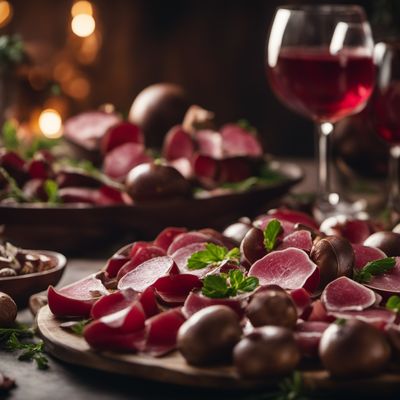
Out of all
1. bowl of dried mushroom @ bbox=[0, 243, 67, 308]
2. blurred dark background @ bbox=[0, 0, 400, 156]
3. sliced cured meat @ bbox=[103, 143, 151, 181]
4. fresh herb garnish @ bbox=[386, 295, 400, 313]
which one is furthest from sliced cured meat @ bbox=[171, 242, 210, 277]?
blurred dark background @ bbox=[0, 0, 400, 156]

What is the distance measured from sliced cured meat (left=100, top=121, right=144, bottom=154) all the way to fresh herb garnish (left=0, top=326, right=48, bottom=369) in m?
1.00

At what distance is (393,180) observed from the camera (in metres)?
2.12

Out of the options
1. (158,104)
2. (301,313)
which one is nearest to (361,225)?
(301,313)

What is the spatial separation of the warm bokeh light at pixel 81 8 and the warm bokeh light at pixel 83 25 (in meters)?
0.02

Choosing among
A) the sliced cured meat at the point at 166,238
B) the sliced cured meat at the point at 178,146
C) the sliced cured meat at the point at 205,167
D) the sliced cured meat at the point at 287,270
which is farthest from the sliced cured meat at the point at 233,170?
the sliced cured meat at the point at 287,270

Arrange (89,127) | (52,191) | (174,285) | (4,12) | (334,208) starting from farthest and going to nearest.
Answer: (4,12) < (89,127) < (334,208) < (52,191) < (174,285)

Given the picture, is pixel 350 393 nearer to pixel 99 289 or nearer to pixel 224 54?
pixel 99 289

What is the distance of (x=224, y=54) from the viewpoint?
4.38m

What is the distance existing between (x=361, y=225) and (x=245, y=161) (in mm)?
652

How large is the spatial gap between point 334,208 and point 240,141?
40 cm

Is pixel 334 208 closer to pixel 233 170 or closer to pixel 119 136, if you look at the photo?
pixel 233 170

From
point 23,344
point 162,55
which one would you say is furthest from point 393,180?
point 162,55

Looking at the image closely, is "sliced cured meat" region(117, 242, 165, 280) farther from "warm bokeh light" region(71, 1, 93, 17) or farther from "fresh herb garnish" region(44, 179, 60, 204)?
"warm bokeh light" region(71, 1, 93, 17)

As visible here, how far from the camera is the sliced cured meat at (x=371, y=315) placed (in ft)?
3.77
